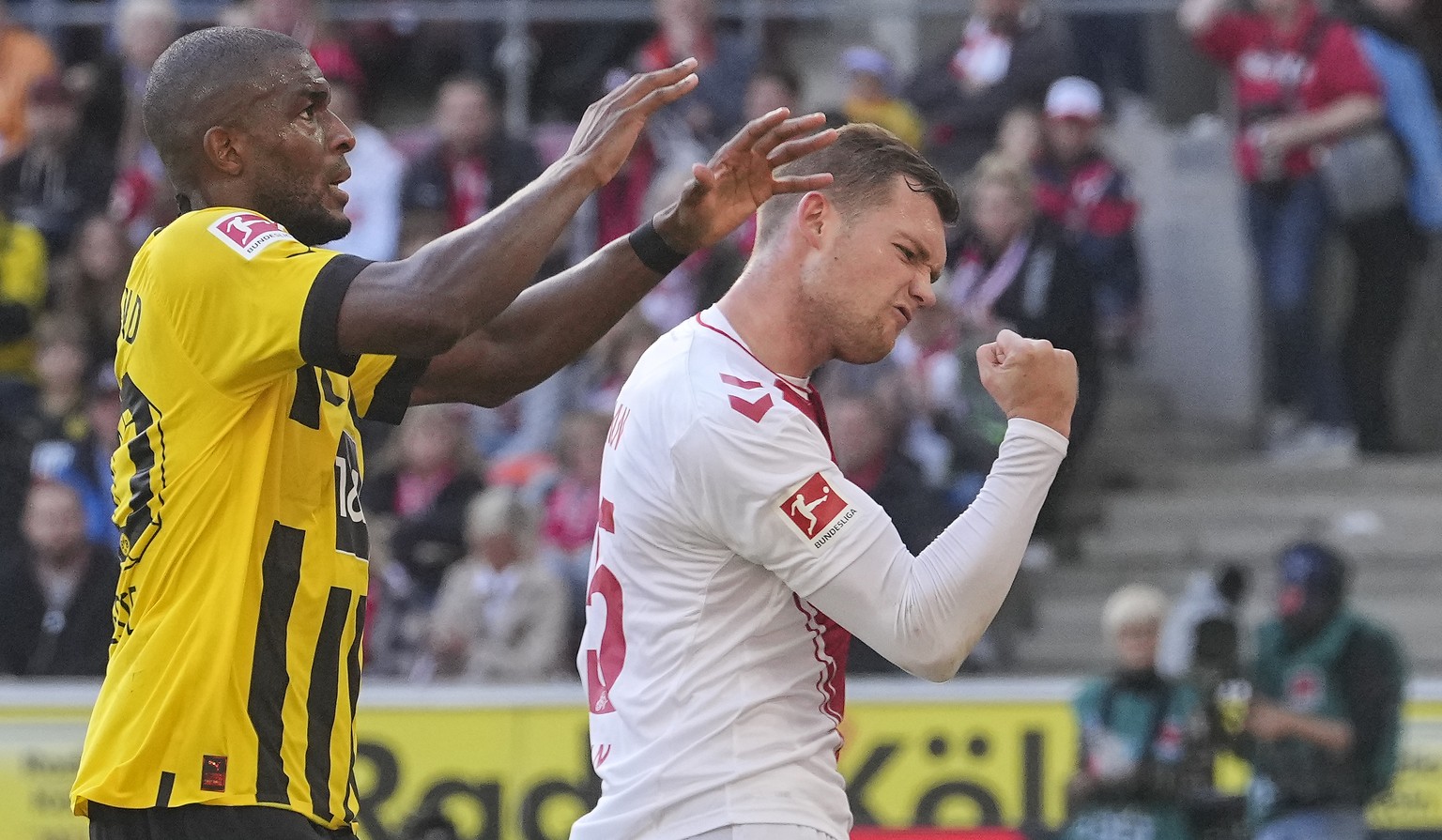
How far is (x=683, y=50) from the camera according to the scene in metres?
11.6

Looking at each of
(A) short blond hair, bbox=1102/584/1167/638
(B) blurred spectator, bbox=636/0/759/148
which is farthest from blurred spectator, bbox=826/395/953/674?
(B) blurred spectator, bbox=636/0/759/148

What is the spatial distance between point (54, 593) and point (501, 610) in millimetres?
2076

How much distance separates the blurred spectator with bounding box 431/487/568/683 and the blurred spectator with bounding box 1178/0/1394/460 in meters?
4.45

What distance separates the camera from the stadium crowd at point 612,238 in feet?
32.0

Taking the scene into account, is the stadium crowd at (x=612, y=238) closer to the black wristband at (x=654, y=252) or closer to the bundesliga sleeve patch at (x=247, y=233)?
the black wristband at (x=654, y=252)

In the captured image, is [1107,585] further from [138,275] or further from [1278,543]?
[138,275]

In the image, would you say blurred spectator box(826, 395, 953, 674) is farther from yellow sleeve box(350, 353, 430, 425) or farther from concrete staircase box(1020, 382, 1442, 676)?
yellow sleeve box(350, 353, 430, 425)

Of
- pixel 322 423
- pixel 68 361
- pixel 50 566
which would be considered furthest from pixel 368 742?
pixel 322 423

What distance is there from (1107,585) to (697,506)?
759 centimetres

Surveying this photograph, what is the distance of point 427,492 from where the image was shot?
10250mm

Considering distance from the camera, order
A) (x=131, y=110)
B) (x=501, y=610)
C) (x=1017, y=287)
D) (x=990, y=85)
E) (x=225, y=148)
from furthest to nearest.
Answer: (x=131, y=110), (x=990, y=85), (x=1017, y=287), (x=501, y=610), (x=225, y=148)

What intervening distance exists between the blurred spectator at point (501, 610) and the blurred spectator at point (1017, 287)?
228 cm

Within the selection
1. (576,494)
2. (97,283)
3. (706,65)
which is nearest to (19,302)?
(97,283)

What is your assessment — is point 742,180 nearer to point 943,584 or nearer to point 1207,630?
point 943,584
